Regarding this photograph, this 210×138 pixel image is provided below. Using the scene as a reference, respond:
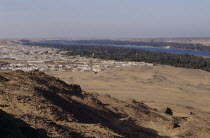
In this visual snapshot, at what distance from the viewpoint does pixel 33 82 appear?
17.8m

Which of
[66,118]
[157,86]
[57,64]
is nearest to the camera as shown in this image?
[66,118]

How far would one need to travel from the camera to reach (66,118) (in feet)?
39.9

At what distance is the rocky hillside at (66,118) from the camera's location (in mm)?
9688

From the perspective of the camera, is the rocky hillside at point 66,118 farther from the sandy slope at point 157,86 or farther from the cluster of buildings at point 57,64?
the cluster of buildings at point 57,64

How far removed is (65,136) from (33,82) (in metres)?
9.14

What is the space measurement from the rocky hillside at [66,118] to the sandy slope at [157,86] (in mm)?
11643

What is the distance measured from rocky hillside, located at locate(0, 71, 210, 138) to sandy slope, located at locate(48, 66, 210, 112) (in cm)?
1164

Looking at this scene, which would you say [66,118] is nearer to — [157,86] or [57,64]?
[157,86]

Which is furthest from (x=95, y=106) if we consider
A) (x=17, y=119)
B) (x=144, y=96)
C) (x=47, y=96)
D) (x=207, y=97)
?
(x=207, y=97)

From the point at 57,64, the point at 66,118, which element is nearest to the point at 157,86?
the point at 66,118

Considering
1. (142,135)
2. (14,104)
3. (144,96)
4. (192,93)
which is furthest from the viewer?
(192,93)

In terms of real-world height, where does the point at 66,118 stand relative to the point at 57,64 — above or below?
above

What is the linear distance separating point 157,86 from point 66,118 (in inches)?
1150

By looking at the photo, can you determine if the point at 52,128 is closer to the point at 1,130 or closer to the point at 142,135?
the point at 1,130
